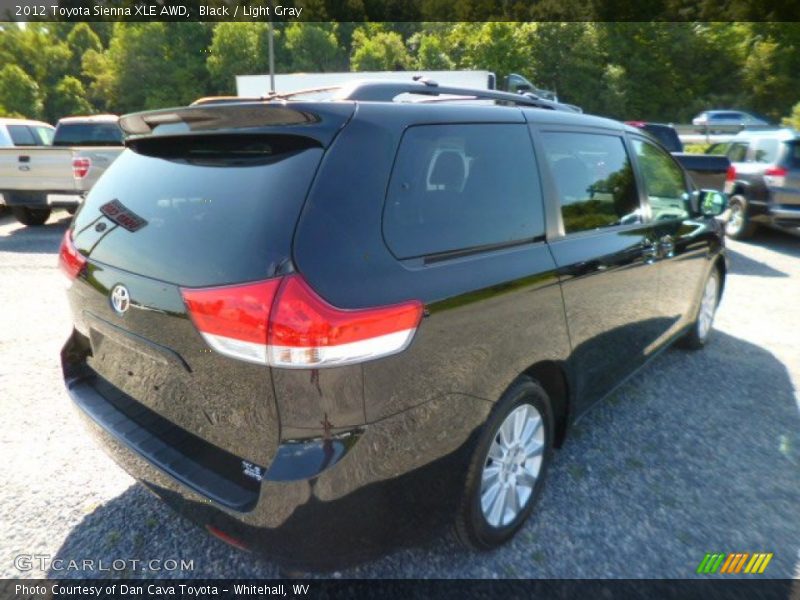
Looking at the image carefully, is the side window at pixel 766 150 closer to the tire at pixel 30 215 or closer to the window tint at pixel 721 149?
the window tint at pixel 721 149

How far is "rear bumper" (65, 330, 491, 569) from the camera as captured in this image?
1.59 meters

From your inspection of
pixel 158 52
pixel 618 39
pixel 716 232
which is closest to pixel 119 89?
pixel 158 52

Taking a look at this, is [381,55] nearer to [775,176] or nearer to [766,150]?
[766,150]

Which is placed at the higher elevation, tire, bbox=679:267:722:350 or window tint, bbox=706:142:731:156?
window tint, bbox=706:142:731:156

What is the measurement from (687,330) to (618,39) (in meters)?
47.2

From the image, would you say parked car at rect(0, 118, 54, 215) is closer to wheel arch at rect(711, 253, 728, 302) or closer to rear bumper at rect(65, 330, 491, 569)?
rear bumper at rect(65, 330, 491, 569)

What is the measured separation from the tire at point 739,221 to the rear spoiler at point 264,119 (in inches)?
381

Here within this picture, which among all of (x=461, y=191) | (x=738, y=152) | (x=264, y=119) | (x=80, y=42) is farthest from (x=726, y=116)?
(x=80, y=42)

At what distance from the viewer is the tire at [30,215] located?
390 inches

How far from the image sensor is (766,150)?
28.5 feet

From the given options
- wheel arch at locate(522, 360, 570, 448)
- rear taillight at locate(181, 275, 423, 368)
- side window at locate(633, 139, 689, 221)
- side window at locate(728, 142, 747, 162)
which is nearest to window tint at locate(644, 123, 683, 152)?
side window at locate(728, 142, 747, 162)

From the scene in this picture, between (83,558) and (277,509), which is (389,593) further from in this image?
(83,558)

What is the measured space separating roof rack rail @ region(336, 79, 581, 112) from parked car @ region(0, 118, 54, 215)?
11.2m
